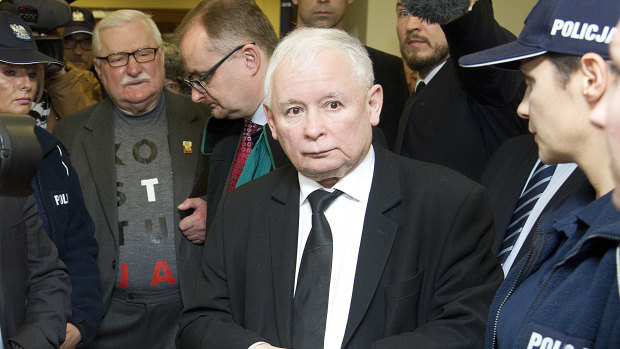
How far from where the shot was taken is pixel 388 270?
61.2 inches

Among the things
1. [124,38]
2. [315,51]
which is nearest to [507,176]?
[315,51]

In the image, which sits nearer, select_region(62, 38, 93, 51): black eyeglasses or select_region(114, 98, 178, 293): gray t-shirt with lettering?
select_region(114, 98, 178, 293): gray t-shirt with lettering

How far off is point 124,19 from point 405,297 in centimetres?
190

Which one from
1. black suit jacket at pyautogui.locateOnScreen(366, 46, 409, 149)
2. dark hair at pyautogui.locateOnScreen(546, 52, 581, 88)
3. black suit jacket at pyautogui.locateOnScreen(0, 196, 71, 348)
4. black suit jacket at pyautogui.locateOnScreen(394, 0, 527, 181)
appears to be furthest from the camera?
black suit jacket at pyautogui.locateOnScreen(366, 46, 409, 149)

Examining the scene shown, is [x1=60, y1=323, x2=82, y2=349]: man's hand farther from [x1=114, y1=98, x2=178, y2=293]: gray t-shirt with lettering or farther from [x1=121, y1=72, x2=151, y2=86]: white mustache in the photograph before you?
[x1=121, y1=72, x2=151, y2=86]: white mustache

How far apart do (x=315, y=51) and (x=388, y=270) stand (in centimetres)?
54

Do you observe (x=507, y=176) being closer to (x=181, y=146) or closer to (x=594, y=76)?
(x=594, y=76)

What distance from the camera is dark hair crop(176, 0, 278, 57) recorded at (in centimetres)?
227

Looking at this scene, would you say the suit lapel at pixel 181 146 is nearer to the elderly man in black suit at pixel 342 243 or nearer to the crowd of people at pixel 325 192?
the crowd of people at pixel 325 192

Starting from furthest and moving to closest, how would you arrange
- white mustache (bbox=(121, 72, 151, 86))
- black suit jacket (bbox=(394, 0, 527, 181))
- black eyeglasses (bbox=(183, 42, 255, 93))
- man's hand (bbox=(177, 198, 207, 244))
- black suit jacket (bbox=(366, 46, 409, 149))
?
black suit jacket (bbox=(366, 46, 409, 149)) → white mustache (bbox=(121, 72, 151, 86)) → man's hand (bbox=(177, 198, 207, 244)) → black eyeglasses (bbox=(183, 42, 255, 93)) → black suit jacket (bbox=(394, 0, 527, 181))

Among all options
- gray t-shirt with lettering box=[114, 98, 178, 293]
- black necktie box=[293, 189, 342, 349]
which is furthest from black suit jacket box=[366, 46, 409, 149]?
black necktie box=[293, 189, 342, 349]

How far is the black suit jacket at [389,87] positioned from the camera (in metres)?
Answer: 2.94

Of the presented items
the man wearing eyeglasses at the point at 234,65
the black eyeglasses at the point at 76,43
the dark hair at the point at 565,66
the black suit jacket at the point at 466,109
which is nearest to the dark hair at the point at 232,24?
the man wearing eyeglasses at the point at 234,65

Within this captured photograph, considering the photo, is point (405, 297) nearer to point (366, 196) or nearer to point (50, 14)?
point (366, 196)
